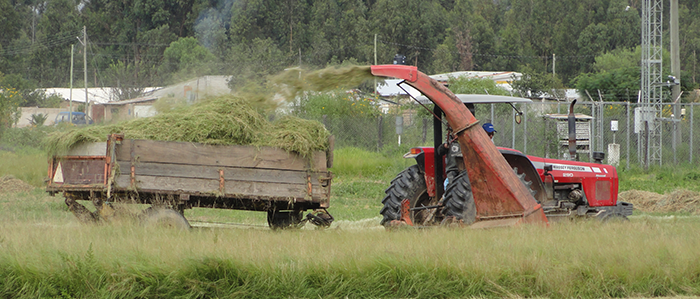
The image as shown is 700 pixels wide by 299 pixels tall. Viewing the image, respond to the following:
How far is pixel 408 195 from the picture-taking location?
9.25m

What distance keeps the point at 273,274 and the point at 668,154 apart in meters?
20.2

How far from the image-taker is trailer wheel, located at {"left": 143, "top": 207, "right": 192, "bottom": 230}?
8.27m

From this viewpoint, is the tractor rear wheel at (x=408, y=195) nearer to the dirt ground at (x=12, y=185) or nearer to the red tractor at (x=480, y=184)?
the red tractor at (x=480, y=184)

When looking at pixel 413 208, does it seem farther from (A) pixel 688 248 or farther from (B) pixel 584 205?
(A) pixel 688 248

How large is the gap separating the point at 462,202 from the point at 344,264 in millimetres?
2614

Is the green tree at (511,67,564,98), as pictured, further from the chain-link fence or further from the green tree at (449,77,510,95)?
the chain-link fence

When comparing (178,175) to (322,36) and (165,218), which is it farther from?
(322,36)

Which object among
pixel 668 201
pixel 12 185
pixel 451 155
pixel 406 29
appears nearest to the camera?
pixel 451 155

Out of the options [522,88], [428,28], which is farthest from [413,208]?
[428,28]

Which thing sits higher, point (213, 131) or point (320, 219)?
point (213, 131)

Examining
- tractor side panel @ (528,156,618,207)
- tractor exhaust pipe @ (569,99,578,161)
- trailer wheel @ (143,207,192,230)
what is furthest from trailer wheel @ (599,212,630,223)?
trailer wheel @ (143,207,192,230)

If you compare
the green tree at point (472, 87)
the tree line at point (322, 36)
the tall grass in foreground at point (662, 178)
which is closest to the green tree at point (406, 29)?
the tree line at point (322, 36)

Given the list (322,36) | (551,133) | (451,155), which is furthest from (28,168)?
(322,36)

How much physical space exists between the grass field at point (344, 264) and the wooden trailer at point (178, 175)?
2.47 ft
